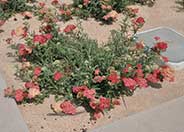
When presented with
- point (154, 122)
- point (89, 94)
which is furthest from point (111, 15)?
point (154, 122)

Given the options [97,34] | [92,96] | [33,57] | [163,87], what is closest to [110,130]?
[92,96]

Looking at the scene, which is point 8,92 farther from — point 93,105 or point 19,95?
point 93,105

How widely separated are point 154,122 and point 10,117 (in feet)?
4.83

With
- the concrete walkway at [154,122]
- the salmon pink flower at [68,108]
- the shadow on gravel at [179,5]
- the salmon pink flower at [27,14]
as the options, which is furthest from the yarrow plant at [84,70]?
the shadow on gravel at [179,5]

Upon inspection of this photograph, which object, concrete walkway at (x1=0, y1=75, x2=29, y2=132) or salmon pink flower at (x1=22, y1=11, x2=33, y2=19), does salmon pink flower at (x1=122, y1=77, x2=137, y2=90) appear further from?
salmon pink flower at (x1=22, y1=11, x2=33, y2=19)

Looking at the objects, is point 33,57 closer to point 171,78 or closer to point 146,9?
point 171,78

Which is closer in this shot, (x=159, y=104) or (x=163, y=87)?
(x=159, y=104)

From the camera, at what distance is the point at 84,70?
171 inches

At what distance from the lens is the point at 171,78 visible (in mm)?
4352

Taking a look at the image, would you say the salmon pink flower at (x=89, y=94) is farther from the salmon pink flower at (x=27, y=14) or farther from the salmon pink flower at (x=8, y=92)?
the salmon pink flower at (x=27, y=14)

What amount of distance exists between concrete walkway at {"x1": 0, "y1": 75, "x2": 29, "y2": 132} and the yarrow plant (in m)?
0.10

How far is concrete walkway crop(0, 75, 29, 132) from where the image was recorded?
3.75m

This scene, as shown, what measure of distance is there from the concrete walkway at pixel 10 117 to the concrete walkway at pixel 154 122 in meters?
0.76

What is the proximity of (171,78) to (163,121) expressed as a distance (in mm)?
698
